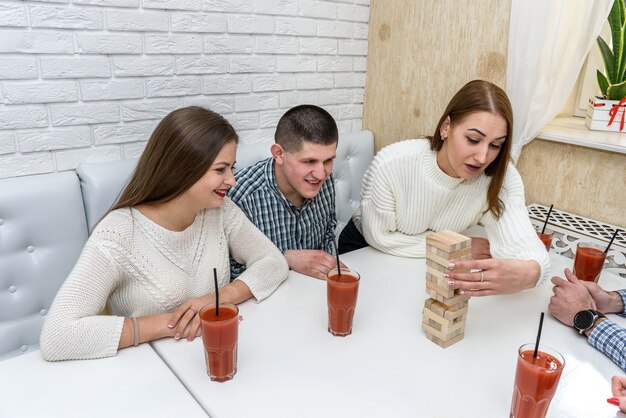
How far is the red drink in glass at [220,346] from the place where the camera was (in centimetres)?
106

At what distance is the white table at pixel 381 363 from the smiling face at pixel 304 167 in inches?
15.3

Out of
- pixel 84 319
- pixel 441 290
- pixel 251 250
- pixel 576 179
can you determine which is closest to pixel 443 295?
pixel 441 290

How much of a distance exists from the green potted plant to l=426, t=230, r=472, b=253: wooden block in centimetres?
131

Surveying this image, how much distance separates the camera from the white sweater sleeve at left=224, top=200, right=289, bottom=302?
57.9 inches

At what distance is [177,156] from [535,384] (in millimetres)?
1006

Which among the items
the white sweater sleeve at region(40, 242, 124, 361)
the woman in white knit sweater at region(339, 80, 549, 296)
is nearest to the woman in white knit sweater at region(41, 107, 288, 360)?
the white sweater sleeve at region(40, 242, 124, 361)

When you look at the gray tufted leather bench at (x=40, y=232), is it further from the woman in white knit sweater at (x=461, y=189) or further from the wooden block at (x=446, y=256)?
the wooden block at (x=446, y=256)

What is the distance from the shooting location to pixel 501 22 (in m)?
2.15

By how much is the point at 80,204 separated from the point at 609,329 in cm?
170

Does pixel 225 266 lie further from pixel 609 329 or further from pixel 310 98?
pixel 310 98

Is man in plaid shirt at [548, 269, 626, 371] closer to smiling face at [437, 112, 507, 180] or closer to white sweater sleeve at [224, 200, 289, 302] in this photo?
smiling face at [437, 112, 507, 180]

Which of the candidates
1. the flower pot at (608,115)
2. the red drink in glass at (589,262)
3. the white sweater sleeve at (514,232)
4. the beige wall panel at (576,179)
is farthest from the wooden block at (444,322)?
the flower pot at (608,115)

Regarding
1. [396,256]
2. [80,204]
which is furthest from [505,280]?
[80,204]

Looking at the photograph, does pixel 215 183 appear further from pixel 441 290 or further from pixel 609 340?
pixel 609 340
